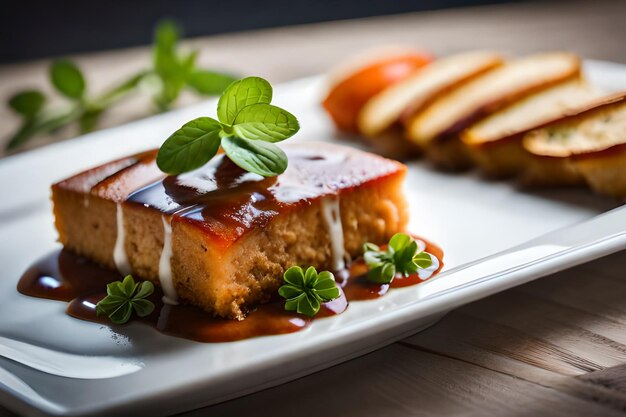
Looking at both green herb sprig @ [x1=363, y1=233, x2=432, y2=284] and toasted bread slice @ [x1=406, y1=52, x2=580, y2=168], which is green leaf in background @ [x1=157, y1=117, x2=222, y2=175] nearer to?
green herb sprig @ [x1=363, y1=233, x2=432, y2=284]

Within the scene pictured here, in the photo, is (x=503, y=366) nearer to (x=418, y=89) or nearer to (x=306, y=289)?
(x=306, y=289)

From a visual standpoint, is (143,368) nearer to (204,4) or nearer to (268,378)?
(268,378)

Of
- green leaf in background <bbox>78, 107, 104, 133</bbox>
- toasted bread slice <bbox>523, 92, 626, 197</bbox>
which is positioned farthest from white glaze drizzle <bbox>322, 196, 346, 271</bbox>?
green leaf in background <bbox>78, 107, 104, 133</bbox>

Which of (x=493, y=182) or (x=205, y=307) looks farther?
(x=493, y=182)

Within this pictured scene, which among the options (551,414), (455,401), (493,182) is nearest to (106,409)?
(455,401)

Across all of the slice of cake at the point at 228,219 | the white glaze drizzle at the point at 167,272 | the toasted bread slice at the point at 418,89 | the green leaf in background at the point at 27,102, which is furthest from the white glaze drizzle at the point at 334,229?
the green leaf in background at the point at 27,102

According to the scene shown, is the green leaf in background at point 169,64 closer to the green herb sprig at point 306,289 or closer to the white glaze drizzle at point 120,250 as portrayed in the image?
the white glaze drizzle at point 120,250
